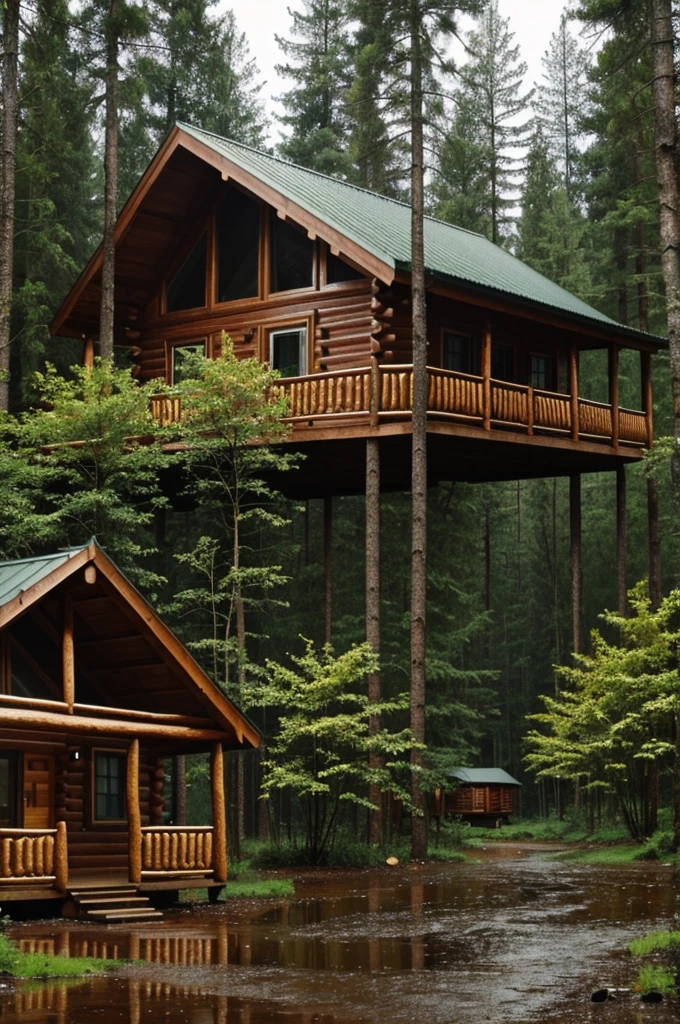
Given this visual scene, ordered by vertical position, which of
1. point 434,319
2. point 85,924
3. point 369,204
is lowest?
point 85,924

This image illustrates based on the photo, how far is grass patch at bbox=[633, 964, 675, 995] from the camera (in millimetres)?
11562

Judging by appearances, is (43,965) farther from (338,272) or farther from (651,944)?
(338,272)

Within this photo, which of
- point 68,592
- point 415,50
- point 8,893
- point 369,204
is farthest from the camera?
point 369,204

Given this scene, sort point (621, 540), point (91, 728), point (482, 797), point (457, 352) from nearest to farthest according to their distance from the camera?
point (91, 728) → point (457, 352) → point (621, 540) → point (482, 797)

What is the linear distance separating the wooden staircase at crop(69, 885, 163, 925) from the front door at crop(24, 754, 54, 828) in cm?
162

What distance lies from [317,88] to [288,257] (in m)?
24.8

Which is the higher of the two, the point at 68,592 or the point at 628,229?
the point at 628,229

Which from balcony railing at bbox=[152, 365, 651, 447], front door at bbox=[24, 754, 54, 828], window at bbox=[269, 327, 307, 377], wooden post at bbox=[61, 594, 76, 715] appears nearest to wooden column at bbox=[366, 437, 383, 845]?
balcony railing at bbox=[152, 365, 651, 447]

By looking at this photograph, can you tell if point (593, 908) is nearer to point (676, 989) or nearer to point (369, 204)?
point (676, 989)

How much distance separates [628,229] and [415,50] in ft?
75.5

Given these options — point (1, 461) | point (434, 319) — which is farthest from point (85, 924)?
point (434, 319)

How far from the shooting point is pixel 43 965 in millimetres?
13414

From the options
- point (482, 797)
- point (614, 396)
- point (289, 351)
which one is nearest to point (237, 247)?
point (289, 351)

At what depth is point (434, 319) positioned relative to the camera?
31797mm
